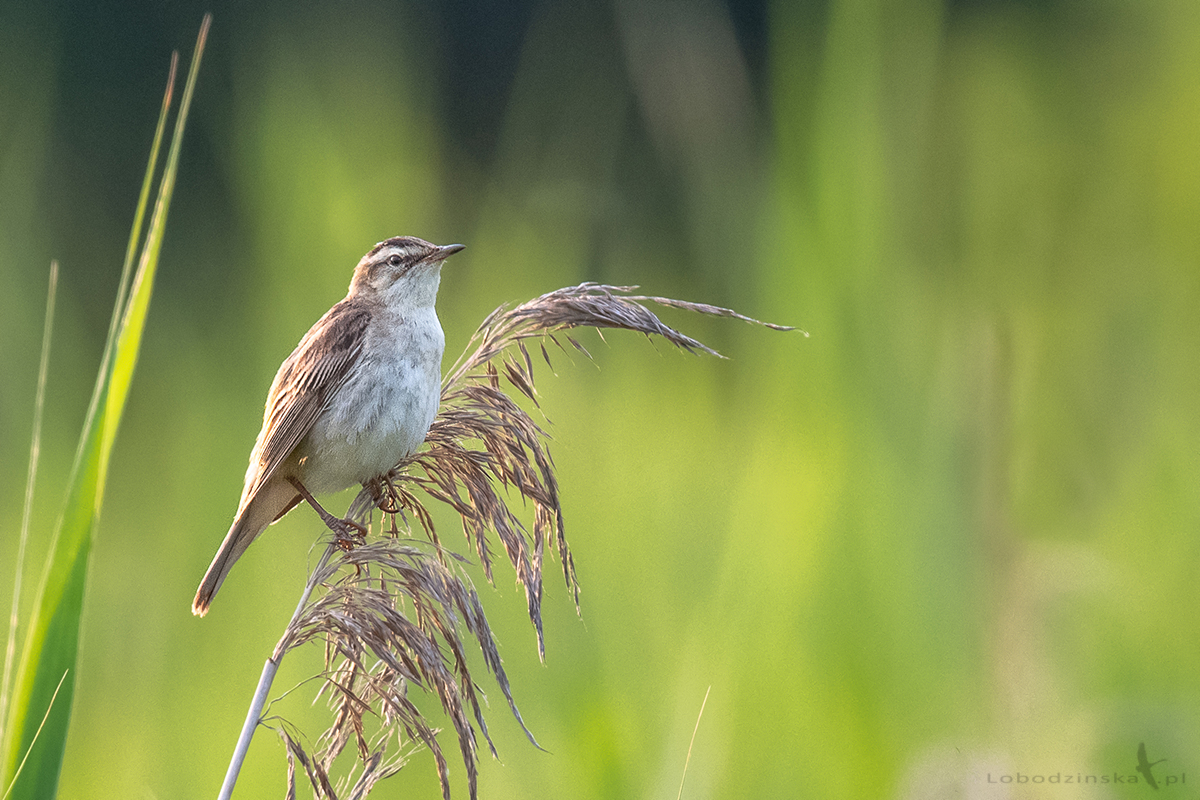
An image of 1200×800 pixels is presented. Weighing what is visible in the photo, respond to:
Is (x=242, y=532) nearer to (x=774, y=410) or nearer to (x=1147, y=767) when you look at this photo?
(x=774, y=410)

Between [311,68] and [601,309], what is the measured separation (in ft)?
5.49

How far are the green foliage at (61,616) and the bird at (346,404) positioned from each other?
84 cm

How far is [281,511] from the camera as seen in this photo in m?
2.59

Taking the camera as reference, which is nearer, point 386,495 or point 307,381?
point 386,495

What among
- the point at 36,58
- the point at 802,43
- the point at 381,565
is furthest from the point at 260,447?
the point at 36,58

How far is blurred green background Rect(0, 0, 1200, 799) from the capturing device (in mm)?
2184

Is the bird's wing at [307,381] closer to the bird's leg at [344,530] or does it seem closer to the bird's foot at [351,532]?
the bird's leg at [344,530]

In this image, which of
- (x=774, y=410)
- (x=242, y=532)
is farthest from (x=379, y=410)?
(x=774, y=410)

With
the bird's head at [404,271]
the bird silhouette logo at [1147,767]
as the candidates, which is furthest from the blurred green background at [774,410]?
the bird's head at [404,271]

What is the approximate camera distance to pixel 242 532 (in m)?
2.38

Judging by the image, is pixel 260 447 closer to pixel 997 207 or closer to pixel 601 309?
pixel 601 309

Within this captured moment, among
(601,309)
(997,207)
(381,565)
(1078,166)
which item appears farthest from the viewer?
(1078,166)

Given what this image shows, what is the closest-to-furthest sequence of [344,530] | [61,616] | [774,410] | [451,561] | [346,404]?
→ [61,616] → [451,561] → [344,530] → [346,404] → [774,410]

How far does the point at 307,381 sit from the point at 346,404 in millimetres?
117
